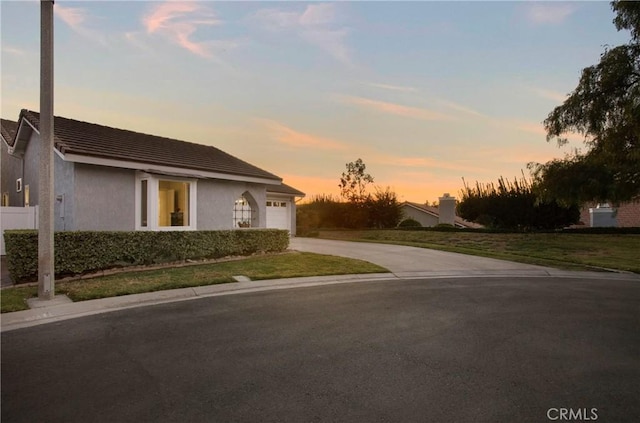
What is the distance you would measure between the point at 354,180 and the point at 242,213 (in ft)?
49.2

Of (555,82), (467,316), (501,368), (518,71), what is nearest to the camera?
(501,368)

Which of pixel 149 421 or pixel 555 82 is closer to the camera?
pixel 149 421

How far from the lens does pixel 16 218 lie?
13570 mm

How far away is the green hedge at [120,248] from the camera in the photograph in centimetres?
937

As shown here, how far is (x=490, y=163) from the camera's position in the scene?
27.2 metres

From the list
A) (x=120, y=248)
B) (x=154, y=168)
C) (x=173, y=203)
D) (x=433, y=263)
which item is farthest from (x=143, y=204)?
(x=433, y=263)

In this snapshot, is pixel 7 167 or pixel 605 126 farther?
pixel 7 167

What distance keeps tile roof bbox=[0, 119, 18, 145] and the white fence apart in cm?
504

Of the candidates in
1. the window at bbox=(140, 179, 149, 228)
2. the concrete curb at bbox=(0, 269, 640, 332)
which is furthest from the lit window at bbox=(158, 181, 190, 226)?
the concrete curb at bbox=(0, 269, 640, 332)

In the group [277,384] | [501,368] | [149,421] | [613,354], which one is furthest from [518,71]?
[149,421]

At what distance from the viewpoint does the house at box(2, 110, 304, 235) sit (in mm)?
12203

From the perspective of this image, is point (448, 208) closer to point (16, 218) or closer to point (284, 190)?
point (284, 190)

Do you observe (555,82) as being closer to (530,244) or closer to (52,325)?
(530,244)

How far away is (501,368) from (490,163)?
2549cm
